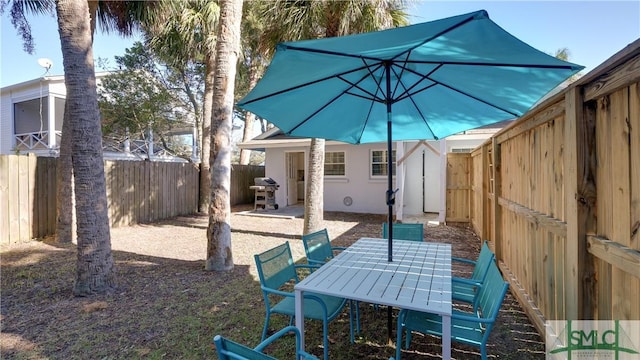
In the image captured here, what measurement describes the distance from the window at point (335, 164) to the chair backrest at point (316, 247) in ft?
25.0

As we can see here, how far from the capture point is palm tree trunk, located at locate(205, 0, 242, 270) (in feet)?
16.0

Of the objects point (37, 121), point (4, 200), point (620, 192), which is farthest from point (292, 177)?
point (37, 121)

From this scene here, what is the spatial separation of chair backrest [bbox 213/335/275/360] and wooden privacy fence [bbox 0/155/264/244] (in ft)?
24.7

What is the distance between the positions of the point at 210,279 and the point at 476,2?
721cm

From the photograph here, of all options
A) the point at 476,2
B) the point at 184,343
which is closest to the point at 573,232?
the point at 184,343

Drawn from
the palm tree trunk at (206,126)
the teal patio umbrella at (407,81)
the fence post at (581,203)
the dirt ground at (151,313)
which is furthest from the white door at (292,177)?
the fence post at (581,203)

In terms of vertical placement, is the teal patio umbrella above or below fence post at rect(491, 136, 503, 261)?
above

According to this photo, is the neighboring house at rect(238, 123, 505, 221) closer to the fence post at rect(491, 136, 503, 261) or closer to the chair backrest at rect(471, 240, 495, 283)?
the fence post at rect(491, 136, 503, 261)

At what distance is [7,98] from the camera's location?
14.3 m

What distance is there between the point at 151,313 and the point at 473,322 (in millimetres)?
3351

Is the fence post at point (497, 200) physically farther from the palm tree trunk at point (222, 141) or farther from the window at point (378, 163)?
the window at point (378, 163)

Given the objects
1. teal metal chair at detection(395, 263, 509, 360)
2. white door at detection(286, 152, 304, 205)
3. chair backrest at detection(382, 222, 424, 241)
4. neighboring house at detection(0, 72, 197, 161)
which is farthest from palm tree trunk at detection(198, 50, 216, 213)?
teal metal chair at detection(395, 263, 509, 360)

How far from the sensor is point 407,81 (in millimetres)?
3266

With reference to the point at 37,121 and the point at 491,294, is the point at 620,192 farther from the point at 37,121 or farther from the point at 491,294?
the point at 37,121
